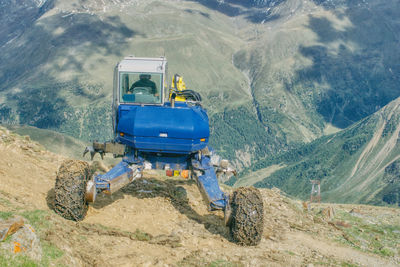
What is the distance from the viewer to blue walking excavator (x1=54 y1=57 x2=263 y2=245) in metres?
11.6

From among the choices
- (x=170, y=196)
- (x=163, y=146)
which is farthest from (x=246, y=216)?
(x=170, y=196)

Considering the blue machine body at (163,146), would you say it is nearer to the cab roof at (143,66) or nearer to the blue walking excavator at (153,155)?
the blue walking excavator at (153,155)

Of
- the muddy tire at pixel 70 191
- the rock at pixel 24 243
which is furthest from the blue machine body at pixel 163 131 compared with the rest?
the rock at pixel 24 243

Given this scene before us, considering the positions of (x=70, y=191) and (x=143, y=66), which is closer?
(x=70, y=191)

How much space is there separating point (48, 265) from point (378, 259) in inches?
411

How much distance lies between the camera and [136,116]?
13.4 m

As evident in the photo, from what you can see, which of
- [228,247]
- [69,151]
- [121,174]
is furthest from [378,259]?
[69,151]

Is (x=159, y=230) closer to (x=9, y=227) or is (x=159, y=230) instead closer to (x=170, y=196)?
(x=170, y=196)

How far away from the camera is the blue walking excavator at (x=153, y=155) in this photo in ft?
38.0

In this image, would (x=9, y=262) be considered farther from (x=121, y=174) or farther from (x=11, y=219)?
(x=121, y=174)

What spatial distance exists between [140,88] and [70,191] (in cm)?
563

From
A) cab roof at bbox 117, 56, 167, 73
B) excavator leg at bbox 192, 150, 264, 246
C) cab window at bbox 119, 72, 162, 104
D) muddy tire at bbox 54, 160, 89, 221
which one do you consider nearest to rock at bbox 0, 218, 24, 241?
muddy tire at bbox 54, 160, 89, 221

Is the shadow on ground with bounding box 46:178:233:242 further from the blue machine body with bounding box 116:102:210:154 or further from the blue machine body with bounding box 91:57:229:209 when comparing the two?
the blue machine body with bounding box 116:102:210:154

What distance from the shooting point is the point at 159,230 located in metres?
12.6
